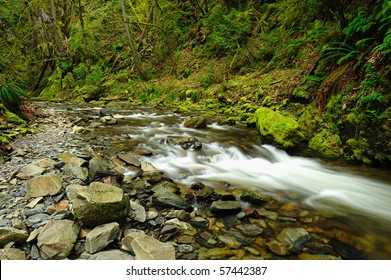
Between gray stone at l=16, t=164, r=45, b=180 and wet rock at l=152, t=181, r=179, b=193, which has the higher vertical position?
gray stone at l=16, t=164, r=45, b=180

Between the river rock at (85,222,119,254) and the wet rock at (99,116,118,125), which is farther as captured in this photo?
the wet rock at (99,116,118,125)

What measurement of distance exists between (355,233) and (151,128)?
610cm


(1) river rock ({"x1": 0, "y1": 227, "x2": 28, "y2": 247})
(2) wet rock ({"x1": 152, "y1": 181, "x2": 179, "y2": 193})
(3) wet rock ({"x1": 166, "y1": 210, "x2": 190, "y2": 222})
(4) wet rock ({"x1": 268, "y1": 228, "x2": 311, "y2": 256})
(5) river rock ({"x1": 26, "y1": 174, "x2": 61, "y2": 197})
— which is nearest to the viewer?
(1) river rock ({"x1": 0, "y1": 227, "x2": 28, "y2": 247})

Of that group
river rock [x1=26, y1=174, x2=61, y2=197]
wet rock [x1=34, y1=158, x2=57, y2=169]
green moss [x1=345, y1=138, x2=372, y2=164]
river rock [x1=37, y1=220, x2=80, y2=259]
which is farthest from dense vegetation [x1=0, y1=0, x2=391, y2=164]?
river rock [x1=37, y1=220, x2=80, y2=259]

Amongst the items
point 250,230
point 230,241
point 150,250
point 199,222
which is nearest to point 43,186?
point 150,250

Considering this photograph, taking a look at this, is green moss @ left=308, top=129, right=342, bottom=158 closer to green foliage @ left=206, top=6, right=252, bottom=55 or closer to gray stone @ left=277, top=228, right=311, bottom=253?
gray stone @ left=277, top=228, right=311, bottom=253

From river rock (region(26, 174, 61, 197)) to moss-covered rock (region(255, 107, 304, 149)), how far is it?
4504mm

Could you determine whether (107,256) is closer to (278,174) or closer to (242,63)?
(278,174)

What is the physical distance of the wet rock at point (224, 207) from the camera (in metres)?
3.25

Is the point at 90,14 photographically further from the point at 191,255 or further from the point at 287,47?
the point at 191,255

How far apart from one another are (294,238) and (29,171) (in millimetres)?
3744

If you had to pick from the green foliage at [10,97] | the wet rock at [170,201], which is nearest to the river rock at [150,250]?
the wet rock at [170,201]

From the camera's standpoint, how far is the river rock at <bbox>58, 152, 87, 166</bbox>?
168 inches

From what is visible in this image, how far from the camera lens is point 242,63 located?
12586 millimetres
